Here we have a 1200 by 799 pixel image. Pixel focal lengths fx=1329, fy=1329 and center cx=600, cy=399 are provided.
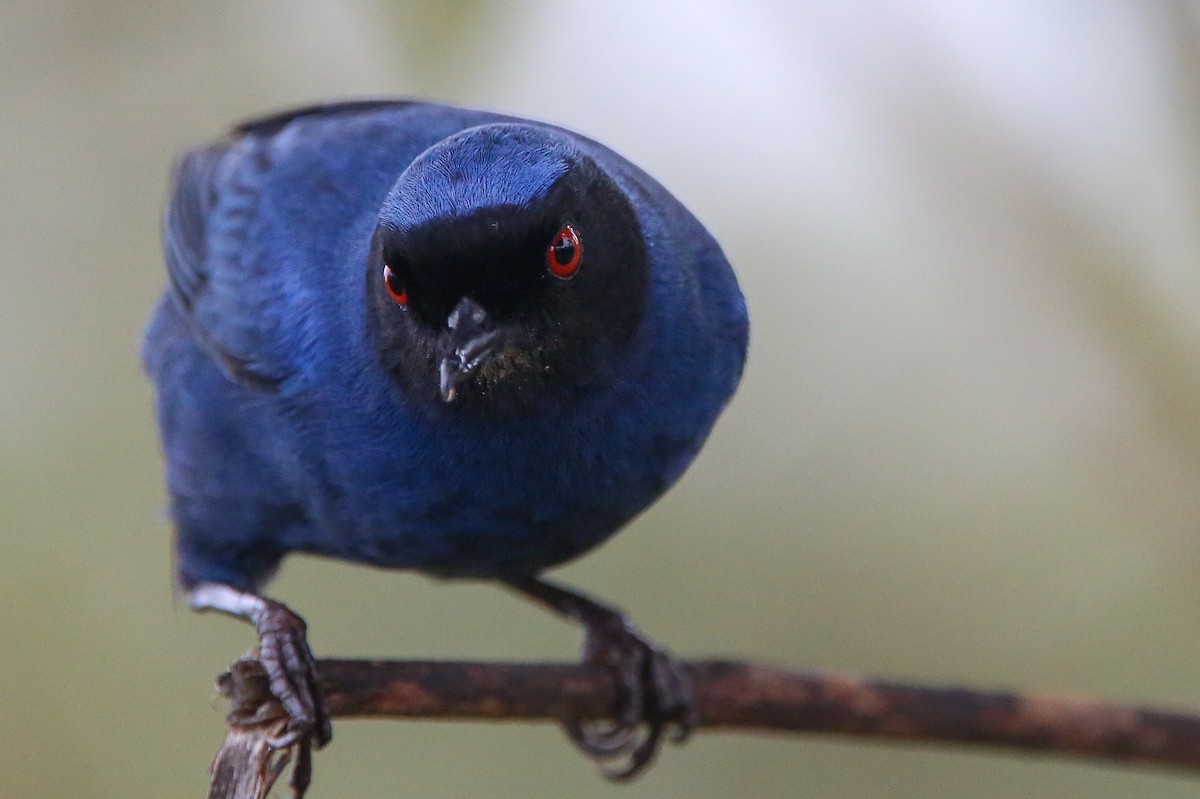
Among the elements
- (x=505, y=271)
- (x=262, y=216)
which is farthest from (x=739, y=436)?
(x=505, y=271)

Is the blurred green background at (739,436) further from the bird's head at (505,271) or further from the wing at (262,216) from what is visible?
the bird's head at (505,271)

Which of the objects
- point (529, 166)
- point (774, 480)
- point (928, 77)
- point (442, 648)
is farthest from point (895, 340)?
point (529, 166)

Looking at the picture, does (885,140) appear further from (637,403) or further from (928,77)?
(637,403)

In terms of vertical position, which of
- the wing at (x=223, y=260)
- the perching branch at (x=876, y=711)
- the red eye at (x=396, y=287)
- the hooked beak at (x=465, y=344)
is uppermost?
the wing at (x=223, y=260)

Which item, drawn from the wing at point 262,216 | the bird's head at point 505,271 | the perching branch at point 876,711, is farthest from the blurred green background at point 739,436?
the bird's head at point 505,271

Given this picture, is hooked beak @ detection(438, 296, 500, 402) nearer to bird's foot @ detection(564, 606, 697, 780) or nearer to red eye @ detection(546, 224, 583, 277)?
red eye @ detection(546, 224, 583, 277)

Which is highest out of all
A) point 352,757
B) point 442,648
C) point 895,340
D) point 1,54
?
point 1,54
